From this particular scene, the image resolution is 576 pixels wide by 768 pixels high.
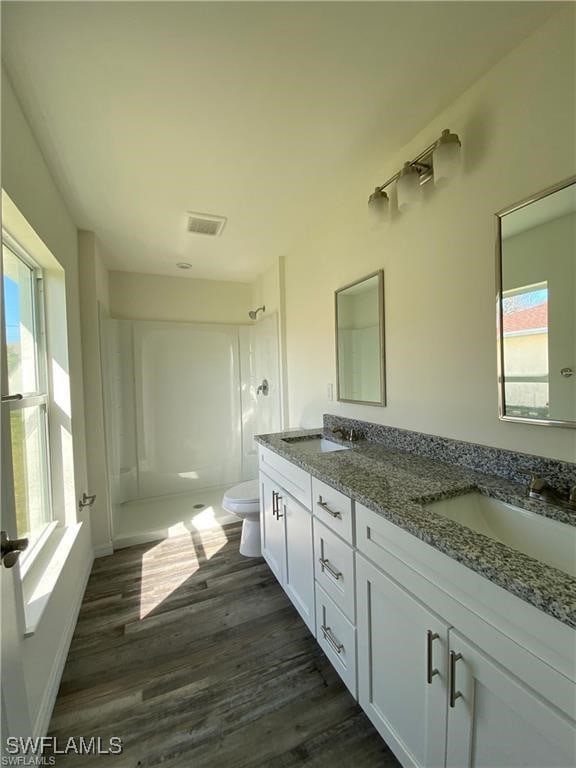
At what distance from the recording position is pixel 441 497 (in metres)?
1.01

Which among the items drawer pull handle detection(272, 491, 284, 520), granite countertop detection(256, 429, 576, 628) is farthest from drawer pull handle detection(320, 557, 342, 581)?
drawer pull handle detection(272, 491, 284, 520)

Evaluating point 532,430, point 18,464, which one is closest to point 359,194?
point 532,430

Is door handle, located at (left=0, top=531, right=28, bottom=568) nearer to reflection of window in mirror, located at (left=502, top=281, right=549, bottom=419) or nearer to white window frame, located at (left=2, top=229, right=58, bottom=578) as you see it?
white window frame, located at (left=2, top=229, right=58, bottom=578)

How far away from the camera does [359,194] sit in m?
1.77

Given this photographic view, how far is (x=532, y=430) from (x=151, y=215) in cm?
231

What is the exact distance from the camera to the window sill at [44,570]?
1162 mm

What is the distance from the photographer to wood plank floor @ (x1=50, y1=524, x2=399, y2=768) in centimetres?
106

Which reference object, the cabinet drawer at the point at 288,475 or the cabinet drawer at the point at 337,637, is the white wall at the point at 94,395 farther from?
the cabinet drawer at the point at 337,637

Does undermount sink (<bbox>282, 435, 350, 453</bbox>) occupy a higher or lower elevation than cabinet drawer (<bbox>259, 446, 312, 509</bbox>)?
higher

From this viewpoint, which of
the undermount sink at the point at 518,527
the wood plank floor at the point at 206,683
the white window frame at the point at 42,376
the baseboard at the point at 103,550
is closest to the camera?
the undermount sink at the point at 518,527

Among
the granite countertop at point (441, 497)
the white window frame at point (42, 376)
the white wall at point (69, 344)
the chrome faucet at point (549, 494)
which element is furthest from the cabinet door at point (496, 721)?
the white window frame at point (42, 376)

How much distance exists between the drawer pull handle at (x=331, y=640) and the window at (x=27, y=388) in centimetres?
130

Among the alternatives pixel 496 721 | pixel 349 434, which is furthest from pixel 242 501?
pixel 496 721

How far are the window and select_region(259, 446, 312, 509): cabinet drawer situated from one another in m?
1.12
